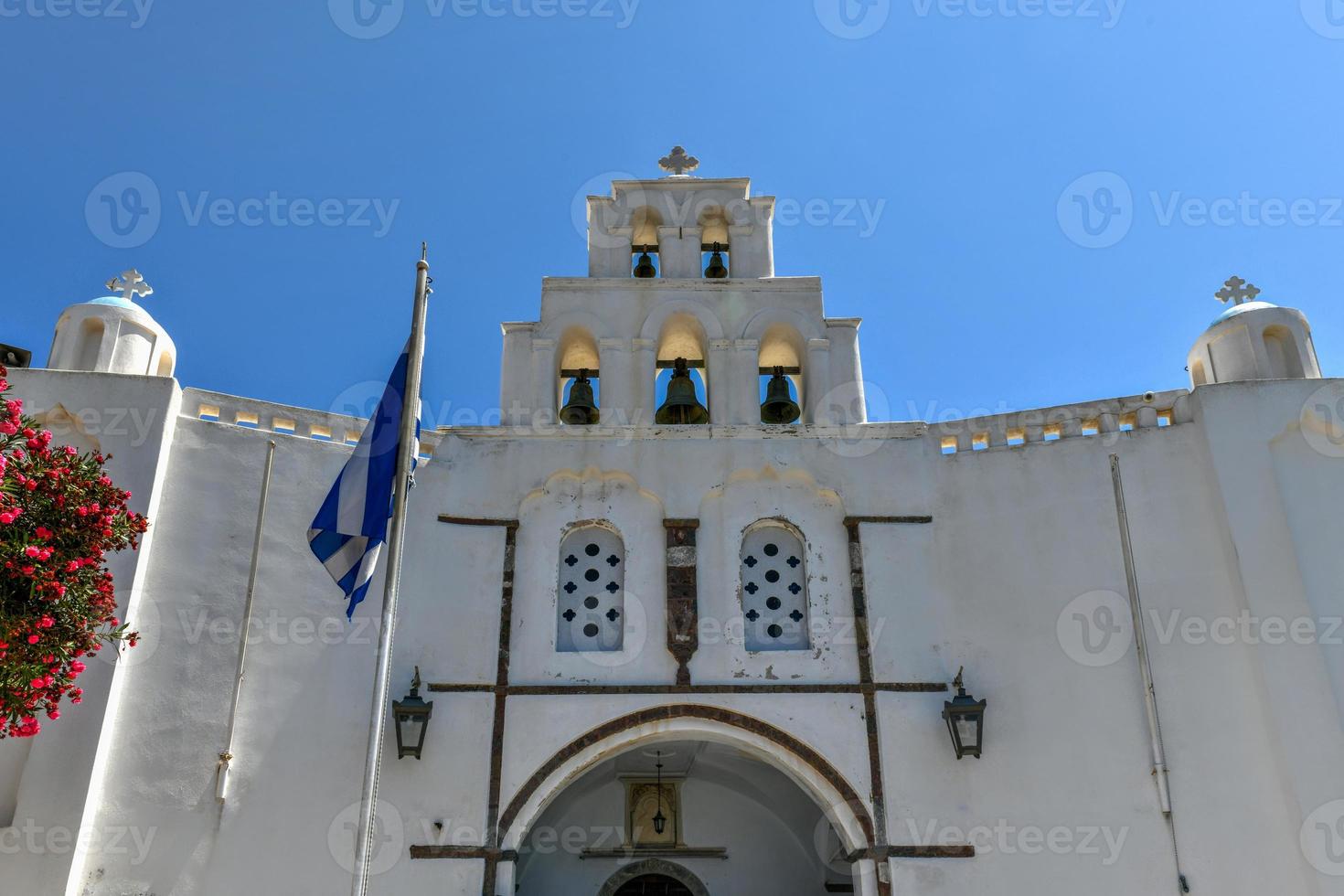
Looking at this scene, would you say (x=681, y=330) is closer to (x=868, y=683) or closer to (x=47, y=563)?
(x=868, y=683)

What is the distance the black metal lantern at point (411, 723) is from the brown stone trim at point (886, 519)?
15.1 feet

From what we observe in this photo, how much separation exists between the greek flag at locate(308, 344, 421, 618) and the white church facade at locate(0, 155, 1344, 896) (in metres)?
3.33

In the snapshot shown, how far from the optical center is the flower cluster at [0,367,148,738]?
9.20 m

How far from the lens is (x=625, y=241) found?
14.8 meters

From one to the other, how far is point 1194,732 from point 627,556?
18.4 ft

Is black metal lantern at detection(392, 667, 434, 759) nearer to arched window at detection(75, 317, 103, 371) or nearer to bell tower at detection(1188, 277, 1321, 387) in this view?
arched window at detection(75, 317, 103, 371)

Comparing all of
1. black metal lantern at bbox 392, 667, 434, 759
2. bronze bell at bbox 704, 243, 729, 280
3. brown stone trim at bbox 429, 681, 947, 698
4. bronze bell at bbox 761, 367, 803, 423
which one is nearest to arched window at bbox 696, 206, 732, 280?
bronze bell at bbox 704, 243, 729, 280

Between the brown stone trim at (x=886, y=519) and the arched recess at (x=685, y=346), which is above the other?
the arched recess at (x=685, y=346)

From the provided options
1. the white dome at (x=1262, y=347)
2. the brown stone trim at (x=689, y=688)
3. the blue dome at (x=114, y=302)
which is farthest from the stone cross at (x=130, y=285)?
the white dome at (x=1262, y=347)

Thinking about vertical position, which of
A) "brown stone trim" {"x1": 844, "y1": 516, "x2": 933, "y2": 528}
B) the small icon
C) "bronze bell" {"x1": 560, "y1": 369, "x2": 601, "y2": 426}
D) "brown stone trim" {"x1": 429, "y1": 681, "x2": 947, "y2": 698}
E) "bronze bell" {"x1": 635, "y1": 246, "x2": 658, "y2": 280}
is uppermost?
"bronze bell" {"x1": 635, "y1": 246, "x2": 658, "y2": 280}

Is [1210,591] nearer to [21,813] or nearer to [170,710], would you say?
[170,710]

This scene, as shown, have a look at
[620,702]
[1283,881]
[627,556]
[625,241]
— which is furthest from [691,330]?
[1283,881]

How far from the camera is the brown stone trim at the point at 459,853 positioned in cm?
1145

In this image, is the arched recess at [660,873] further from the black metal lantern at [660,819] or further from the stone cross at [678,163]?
the stone cross at [678,163]
